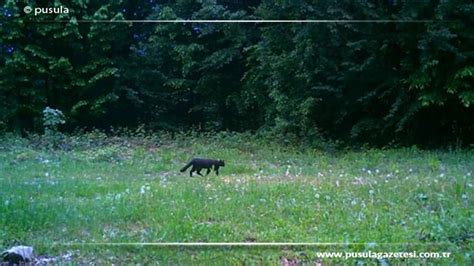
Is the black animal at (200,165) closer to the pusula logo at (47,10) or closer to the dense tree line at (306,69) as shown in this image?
the pusula logo at (47,10)

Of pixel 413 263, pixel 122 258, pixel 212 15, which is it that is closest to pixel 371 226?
pixel 413 263

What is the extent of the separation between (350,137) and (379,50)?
1595mm

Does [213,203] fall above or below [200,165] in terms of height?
below

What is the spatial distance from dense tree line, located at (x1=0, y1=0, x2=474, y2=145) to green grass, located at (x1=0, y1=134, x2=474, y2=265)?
1.68m

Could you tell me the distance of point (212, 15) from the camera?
10102mm

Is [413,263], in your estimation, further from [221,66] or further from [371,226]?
[221,66]

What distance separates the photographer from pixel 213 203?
437 centimetres

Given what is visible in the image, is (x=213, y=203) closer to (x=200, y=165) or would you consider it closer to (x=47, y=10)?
(x=200, y=165)

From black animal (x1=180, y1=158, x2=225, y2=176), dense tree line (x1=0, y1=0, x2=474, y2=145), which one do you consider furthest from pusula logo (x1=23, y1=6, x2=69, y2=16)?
black animal (x1=180, y1=158, x2=225, y2=176)

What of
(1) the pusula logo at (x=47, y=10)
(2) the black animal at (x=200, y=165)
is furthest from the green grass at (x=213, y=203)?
(1) the pusula logo at (x=47, y=10)

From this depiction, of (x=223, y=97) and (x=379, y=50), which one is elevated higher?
(x=379, y=50)

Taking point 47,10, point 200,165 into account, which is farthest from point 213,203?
point 47,10

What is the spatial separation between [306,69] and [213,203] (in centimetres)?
611

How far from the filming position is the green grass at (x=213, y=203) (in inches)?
137
